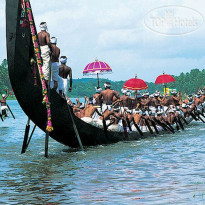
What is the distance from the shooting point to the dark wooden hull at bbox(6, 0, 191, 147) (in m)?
13.0

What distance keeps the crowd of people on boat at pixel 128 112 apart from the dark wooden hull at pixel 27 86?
2237 mm

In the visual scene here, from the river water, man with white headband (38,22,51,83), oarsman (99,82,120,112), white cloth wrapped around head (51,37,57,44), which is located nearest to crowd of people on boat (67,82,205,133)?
oarsman (99,82,120,112)

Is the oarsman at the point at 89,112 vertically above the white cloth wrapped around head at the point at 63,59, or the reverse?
the white cloth wrapped around head at the point at 63,59

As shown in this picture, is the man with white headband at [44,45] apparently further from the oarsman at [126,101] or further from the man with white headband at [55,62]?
the oarsman at [126,101]

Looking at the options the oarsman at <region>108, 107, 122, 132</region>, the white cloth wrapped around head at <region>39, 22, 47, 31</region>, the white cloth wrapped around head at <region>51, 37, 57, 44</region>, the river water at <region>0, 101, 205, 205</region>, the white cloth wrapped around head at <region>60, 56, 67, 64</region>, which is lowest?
the river water at <region>0, 101, 205, 205</region>

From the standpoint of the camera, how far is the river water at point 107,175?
933 centimetres

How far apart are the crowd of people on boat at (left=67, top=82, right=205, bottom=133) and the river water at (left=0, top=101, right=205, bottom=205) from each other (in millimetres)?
1241

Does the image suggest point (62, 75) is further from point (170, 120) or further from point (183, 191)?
point (170, 120)

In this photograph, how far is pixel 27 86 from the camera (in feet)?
45.1

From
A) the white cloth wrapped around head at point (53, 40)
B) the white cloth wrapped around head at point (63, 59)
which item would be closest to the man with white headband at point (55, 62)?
the white cloth wrapped around head at point (53, 40)

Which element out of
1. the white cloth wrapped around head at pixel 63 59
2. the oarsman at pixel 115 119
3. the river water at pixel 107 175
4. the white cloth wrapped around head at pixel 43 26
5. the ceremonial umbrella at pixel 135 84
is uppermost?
the white cloth wrapped around head at pixel 43 26

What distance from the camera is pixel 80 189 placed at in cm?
1021

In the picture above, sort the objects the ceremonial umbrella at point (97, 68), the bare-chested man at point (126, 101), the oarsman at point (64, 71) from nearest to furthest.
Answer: the oarsman at point (64, 71)
the bare-chested man at point (126, 101)
the ceremonial umbrella at point (97, 68)

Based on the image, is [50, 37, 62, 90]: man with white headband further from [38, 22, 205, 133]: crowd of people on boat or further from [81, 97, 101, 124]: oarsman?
[81, 97, 101, 124]: oarsman
